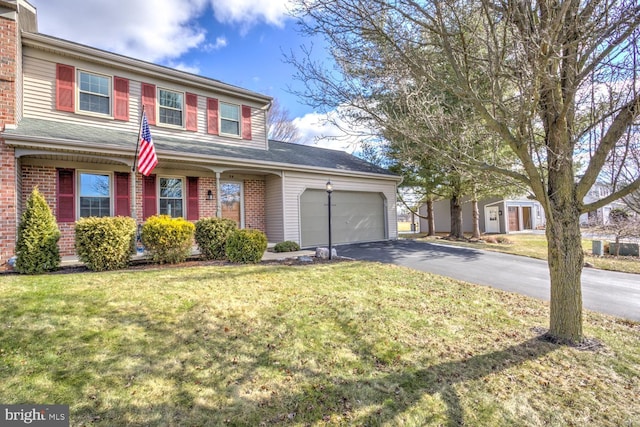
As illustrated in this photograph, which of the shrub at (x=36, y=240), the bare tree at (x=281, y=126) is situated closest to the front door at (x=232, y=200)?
the shrub at (x=36, y=240)

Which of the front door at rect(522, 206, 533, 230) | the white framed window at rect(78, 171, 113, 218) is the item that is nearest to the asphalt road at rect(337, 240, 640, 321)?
the white framed window at rect(78, 171, 113, 218)

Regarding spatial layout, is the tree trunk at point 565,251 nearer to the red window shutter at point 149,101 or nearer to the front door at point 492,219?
the red window shutter at point 149,101

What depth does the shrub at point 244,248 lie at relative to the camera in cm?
726

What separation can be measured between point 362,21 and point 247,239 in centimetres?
517

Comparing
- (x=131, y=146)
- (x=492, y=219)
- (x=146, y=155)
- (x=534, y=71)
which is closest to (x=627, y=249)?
(x=492, y=219)

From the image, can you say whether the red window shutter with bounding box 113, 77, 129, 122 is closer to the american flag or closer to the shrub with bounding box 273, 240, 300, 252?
the american flag

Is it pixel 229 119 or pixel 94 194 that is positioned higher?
pixel 229 119

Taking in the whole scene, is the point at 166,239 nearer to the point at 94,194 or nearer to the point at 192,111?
the point at 94,194

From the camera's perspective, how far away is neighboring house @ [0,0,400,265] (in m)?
7.11

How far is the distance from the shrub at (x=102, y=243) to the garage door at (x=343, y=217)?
5909 mm

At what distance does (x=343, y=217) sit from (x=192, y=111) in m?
6.70

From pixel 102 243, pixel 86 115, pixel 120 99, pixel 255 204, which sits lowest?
pixel 102 243

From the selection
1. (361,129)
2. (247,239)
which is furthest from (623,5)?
(247,239)

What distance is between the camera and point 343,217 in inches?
483
